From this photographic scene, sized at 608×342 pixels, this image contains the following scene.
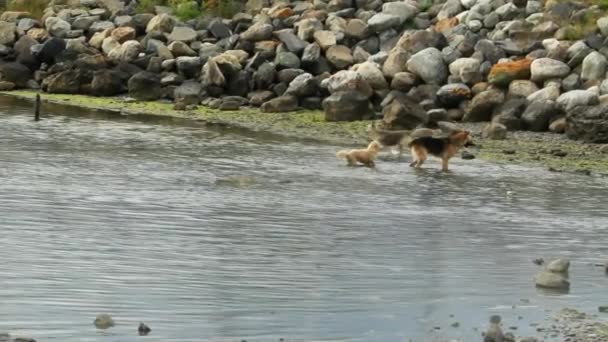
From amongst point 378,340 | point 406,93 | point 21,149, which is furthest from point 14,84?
point 378,340

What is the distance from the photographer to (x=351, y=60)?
30.7 m

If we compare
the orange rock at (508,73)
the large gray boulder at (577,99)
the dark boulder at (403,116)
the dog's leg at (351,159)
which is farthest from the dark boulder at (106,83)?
the dog's leg at (351,159)

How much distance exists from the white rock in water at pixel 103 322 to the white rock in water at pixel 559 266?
13.0 feet

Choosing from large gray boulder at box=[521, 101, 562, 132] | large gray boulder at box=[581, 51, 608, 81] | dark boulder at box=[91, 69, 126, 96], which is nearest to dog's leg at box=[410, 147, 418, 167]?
large gray boulder at box=[521, 101, 562, 132]

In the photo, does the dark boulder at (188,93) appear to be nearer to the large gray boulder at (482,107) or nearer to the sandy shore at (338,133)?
the sandy shore at (338,133)

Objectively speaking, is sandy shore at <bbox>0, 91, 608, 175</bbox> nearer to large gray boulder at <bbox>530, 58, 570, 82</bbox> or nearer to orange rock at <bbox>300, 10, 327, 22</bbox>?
large gray boulder at <bbox>530, 58, 570, 82</bbox>

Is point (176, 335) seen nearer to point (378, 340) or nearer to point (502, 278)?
point (378, 340)

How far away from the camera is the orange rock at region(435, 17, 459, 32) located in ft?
102

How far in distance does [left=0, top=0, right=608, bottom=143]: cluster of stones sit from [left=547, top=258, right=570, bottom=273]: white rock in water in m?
11.5

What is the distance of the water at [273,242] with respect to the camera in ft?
35.2

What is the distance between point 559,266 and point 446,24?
19.0 m

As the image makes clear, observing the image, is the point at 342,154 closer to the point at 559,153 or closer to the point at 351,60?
the point at 559,153

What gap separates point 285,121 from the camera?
27.4 meters

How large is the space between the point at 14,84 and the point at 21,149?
11968 mm
